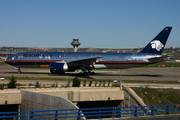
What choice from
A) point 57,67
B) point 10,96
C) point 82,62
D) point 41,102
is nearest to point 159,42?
point 82,62

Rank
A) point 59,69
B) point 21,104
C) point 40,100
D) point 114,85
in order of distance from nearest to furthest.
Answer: point 40,100 < point 21,104 < point 114,85 < point 59,69

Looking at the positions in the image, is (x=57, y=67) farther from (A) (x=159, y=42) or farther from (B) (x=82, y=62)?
(A) (x=159, y=42)

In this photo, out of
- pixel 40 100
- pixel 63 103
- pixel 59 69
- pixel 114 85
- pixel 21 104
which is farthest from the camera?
pixel 59 69

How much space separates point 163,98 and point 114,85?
235 inches

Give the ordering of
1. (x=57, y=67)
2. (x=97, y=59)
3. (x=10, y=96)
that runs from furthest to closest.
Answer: (x=97, y=59) → (x=57, y=67) → (x=10, y=96)

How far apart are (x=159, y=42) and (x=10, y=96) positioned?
94.4ft

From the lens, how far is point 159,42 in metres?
38.9

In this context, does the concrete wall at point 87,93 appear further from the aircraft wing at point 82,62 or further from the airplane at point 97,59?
the airplane at point 97,59

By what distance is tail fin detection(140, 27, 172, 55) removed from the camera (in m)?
38.6

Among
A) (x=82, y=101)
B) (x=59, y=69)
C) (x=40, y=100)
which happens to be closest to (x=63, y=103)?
(x=40, y=100)

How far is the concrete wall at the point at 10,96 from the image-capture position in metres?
20.6

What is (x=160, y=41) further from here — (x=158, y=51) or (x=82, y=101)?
(x=82, y=101)

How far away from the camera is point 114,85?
25766mm

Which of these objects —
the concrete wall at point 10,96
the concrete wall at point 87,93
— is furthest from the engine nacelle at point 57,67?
the concrete wall at point 10,96
